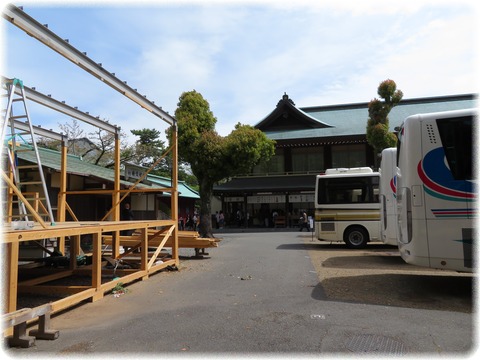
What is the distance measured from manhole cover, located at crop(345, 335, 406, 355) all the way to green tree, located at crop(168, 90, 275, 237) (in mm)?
12403

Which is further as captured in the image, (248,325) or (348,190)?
(348,190)

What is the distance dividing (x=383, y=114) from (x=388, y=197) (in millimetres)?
10118

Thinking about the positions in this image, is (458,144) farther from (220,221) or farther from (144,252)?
(220,221)

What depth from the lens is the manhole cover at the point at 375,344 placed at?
3.95 m

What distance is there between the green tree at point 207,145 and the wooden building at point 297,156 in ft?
33.2

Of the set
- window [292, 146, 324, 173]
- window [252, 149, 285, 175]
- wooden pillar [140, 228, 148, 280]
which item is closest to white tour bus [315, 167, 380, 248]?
wooden pillar [140, 228, 148, 280]

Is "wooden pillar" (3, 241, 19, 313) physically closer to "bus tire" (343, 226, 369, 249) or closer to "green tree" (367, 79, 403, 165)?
"bus tire" (343, 226, 369, 249)

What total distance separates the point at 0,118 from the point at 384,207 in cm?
914

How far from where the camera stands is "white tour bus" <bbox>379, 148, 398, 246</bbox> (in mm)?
10141

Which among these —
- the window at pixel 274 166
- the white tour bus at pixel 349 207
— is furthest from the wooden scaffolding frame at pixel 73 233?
the window at pixel 274 166

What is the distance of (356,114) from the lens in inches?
1176

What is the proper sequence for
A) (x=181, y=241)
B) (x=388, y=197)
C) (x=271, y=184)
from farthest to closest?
(x=271, y=184)
(x=181, y=241)
(x=388, y=197)

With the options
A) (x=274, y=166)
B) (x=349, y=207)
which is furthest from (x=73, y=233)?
(x=274, y=166)

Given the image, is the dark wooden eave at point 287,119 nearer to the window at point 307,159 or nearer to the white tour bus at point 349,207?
the window at point 307,159
